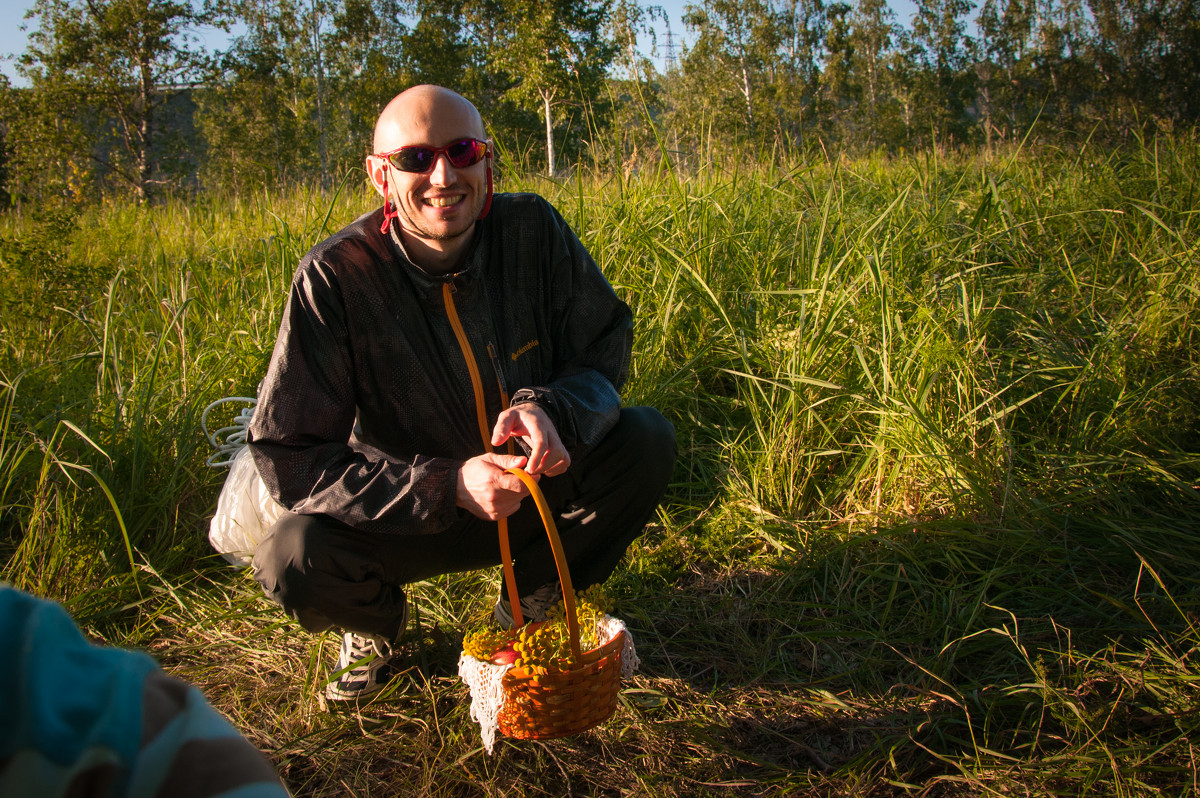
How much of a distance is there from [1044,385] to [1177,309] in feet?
2.22

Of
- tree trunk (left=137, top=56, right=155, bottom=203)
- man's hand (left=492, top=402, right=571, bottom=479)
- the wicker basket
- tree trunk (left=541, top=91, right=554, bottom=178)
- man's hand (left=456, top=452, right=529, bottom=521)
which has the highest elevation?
tree trunk (left=137, top=56, right=155, bottom=203)

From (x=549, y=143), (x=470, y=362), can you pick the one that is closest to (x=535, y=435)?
(x=470, y=362)

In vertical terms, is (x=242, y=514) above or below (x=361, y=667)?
above

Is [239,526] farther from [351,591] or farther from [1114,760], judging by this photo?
[1114,760]

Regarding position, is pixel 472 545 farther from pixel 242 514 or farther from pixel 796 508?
pixel 796 508

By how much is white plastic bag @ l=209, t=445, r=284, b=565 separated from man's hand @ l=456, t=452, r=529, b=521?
3.01 feet

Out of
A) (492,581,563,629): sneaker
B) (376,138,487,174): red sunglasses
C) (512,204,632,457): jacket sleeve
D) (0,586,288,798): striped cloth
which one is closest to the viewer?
(0,586,288,798): striped cloth

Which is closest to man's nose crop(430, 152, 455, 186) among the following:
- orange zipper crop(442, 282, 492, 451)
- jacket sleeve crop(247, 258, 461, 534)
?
orange zipper crop(442, 282, 492, 451)

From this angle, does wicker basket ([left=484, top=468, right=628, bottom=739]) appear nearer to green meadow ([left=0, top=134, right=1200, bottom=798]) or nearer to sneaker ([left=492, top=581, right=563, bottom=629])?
green meadow ([left=0, top=134, right=1200, bottom=798])

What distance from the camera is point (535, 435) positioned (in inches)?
65.8

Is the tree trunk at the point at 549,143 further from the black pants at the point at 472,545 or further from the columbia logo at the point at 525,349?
the black pants at the point at 472,545

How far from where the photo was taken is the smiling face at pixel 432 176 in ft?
6.08

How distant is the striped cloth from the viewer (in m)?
0.34

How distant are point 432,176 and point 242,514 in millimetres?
1306
